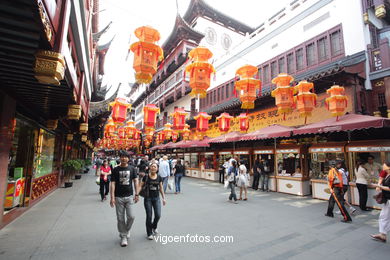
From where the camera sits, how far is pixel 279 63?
1423 cm

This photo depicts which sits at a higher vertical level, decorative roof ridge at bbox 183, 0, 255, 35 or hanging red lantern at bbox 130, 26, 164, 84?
decorative roof ridge at bbox 183, 0, 255, 35

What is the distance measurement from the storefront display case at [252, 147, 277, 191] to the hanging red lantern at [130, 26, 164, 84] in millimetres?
9127

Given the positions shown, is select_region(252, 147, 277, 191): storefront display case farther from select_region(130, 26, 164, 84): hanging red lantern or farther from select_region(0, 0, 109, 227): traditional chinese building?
select_region(0, 0, 109, 227): traditional chinese building

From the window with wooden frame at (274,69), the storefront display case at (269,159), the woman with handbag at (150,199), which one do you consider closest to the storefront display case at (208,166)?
the storefront display case at (269,159)

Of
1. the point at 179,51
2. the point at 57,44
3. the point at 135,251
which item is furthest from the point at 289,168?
the point at 179,51

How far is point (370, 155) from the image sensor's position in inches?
317

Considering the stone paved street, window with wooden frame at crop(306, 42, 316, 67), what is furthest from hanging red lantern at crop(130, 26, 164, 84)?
window with wooden frame at crop(306, 42, 316, 67)

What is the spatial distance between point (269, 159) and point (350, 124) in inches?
226

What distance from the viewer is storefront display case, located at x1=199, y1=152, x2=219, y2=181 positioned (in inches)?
693

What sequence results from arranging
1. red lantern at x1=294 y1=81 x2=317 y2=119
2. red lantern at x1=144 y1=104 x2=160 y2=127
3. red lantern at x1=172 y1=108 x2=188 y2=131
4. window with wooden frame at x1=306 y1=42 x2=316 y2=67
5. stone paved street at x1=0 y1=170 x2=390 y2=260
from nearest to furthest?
stone paved street at x1=0 y1=170 x2=390 y2=260 → red lantern at x1=294 y1=81 x2=317 y2=119 → window with wooden frame at x1=306 y1=42 x2=316 y2=67 → red lantern at x1=144 y1=104 x2=160 y2=127 → red lantern at x1=172 y1=108 x2=188 y2=131

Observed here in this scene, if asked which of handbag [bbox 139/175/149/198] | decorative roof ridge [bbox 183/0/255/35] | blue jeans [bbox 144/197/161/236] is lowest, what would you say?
blue jeans [bbox 144/197/161/236]

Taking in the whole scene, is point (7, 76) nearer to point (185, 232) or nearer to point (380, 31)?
point (185, 232)

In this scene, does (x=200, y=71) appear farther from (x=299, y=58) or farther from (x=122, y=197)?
(x=299, y=58)

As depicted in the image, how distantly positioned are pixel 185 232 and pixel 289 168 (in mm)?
8746
